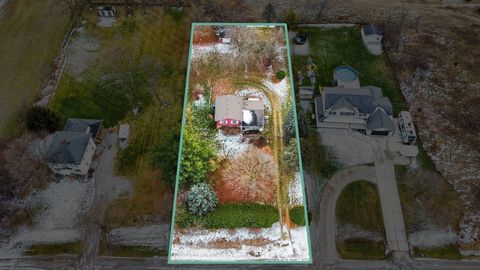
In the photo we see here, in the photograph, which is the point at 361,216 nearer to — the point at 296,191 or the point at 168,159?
the point at 296,191

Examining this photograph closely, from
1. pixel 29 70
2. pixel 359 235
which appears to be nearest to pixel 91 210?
pixel 29 70

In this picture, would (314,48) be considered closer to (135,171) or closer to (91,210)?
(135,171)

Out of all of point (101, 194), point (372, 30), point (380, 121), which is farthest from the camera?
point (372, 30)

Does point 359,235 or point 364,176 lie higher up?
point 364,176

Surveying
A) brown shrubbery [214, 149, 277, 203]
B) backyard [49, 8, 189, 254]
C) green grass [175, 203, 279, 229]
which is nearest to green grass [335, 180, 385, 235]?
brown shrubbery [214, 149, 277, 203]

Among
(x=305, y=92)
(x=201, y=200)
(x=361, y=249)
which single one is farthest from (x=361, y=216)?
(x=201, y=200)

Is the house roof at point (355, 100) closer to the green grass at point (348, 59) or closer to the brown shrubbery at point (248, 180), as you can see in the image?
the green grass at point (348, 59)
